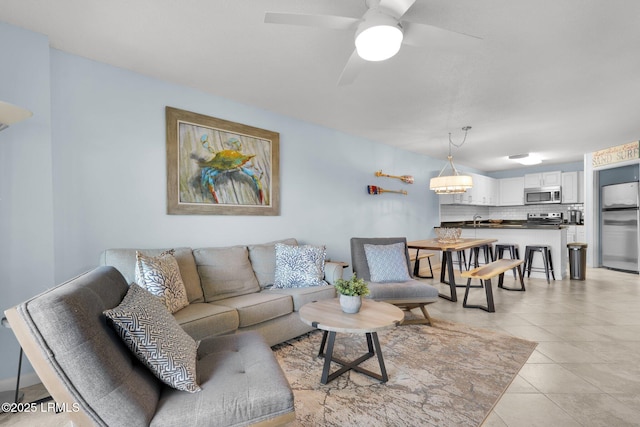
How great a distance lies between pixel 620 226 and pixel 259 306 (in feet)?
24.4

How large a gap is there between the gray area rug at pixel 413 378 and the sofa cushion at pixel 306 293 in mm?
377

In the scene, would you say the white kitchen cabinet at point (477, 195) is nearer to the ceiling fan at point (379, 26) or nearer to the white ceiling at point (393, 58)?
the white ceiling at point (393, 58)

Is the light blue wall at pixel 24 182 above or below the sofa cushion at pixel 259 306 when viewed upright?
above

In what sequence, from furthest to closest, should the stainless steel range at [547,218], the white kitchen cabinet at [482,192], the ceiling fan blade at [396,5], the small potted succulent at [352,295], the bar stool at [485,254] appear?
the stainless steel range at [547,218] < the white kitchen cabinet at [482,192] < the bar stool at [485,254] < the small potted succulent at [352,295] < the ceiling fan blade at [396,5]

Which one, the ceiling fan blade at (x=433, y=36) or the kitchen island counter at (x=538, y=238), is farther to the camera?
the kitchen island counter at (x=538, y=238)

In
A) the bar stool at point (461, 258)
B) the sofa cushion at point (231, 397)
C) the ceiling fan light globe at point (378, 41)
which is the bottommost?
Result: the bar stool at point (461, 258)

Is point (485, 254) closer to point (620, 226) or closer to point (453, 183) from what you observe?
point (453, 183)

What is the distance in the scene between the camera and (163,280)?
2.31m

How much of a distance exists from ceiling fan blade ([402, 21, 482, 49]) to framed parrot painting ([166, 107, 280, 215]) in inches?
86.3

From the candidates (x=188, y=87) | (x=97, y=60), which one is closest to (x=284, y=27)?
(x=188, y=87)

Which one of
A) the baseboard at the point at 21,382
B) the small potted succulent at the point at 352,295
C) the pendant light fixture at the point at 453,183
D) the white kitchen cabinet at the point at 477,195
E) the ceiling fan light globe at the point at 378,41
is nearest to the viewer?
the ceiling fan light globe at the point at 378,41

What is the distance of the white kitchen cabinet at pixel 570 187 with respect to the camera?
7.68 m

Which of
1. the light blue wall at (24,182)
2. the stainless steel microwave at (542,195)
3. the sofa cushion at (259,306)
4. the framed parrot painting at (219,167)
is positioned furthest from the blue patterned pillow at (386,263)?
the stainless steel microwave at (542,195)

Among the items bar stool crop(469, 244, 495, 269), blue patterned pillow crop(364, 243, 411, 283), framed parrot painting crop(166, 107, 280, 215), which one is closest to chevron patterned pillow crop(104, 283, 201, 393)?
framed parrot painting crop(166, 107, 280, 215)
